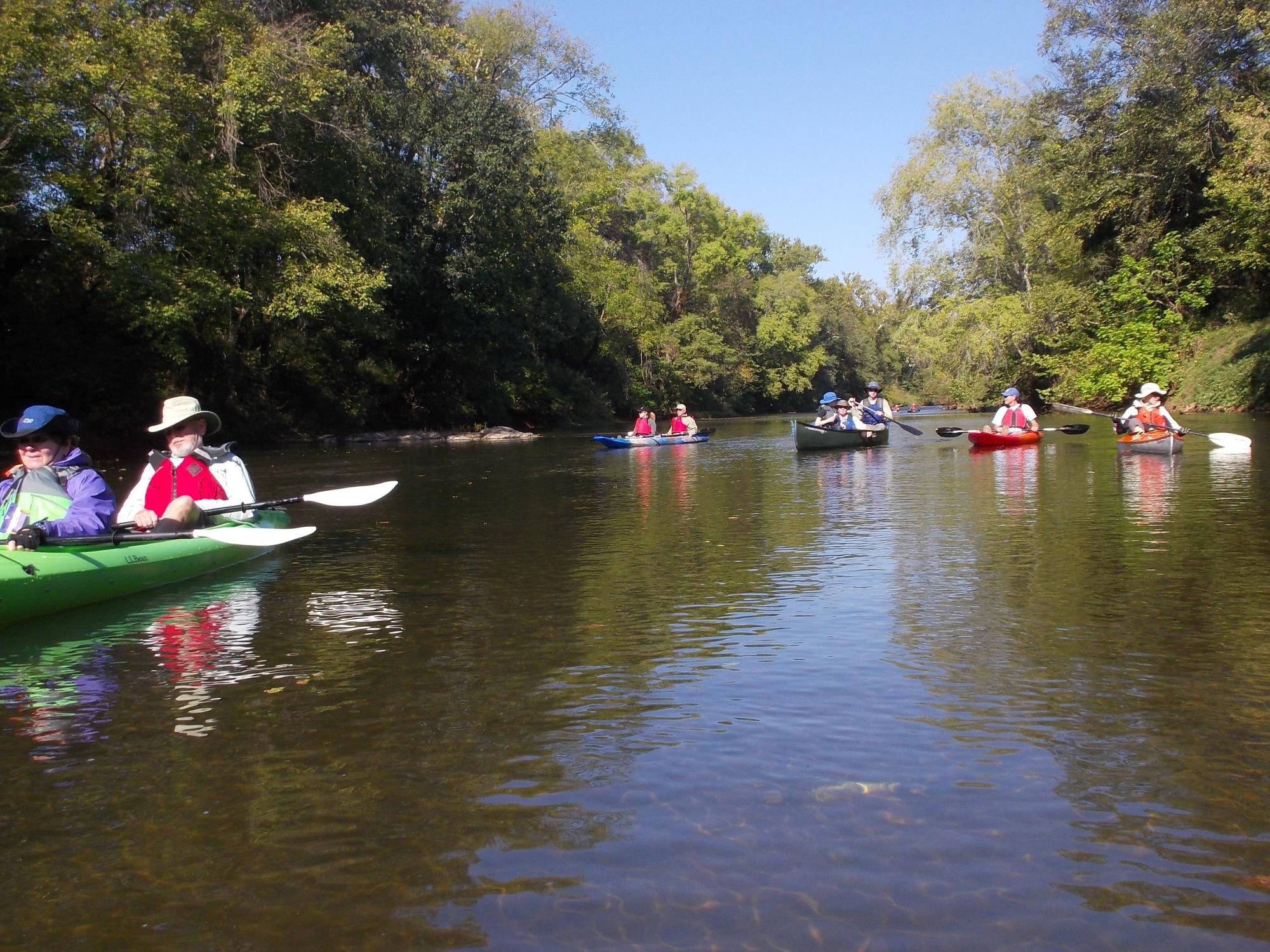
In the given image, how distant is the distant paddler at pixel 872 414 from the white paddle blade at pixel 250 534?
61.8 ft

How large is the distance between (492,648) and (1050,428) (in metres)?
21.7

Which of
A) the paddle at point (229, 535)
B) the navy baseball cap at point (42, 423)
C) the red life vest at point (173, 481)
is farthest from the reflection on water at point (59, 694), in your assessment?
the red life vest at point (173, 481)

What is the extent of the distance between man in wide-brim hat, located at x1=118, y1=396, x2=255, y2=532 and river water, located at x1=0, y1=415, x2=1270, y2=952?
0.61 m

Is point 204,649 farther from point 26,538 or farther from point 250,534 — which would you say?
point 250,534

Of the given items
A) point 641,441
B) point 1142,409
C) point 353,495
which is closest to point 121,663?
point 353,495

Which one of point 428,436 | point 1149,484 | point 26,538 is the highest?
point 428,436

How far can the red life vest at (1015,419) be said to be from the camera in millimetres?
22984

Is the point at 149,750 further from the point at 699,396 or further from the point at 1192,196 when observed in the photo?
the point at 699,396

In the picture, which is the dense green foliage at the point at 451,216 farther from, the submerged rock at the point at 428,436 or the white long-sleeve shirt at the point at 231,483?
A: the white long-sleeve shirt at the point at 231,483

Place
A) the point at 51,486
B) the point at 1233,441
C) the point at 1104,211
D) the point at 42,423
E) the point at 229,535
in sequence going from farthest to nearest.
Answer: the point at 1104,211, the point at 1233,441, the point at 229,535, the point at 51,486, the point at 42,423

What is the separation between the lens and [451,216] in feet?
118

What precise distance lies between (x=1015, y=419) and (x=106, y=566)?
64.1 ft

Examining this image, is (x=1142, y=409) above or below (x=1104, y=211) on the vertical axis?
below

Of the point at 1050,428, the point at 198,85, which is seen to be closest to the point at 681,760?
the point at 1050,428
